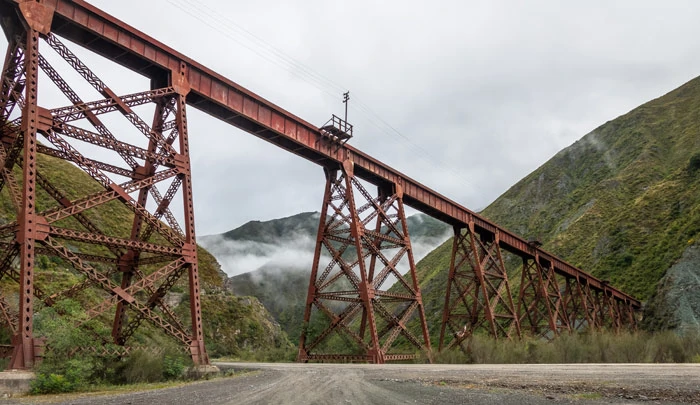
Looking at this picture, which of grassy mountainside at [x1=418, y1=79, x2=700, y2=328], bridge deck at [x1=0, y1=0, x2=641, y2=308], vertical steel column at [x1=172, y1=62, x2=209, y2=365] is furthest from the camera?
grassy mountainside at [x1=418, y1=79, x2=700, y2=328]

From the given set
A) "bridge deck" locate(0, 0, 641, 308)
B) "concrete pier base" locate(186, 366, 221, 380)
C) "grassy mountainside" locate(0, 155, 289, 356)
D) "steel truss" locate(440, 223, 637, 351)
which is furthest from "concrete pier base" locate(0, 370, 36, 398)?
"grassy mountainside" locate(0, 155, 289, 356)

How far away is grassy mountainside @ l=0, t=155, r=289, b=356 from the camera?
92.8 feet

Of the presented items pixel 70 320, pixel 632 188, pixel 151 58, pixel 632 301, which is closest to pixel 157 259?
pixel 70 320

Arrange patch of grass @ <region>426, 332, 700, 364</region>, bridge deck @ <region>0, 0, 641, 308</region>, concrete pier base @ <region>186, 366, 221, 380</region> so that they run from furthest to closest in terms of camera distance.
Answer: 1. patch of grass @ <region>426, 332, 700, 364</region>
2. bridge deck @ <region>0, 0, 641, 308</region>
3. concrete pier base @ <region>186, 366, 221, 380</region>

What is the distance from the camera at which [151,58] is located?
14.2 m

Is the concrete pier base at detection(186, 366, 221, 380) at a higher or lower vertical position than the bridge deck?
lower

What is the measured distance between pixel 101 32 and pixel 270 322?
2871cm

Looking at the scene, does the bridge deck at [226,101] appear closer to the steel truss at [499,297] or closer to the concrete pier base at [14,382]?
the steel truss at [499,297]

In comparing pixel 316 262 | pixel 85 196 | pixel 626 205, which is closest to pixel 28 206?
pixel 85 196

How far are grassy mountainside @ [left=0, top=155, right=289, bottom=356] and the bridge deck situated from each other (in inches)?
491

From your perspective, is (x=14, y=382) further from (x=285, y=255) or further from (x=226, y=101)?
(x=285, y=255)

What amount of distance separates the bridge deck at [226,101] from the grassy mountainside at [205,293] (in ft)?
40.9

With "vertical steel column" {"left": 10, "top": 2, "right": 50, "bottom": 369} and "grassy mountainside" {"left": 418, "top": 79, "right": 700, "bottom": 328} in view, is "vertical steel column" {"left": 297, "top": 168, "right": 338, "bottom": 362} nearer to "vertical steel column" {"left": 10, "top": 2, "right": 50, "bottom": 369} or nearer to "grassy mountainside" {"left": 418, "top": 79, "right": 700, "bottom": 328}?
"vertical steel column" {"left": 10, "top": 2, "right": 50, "bottom": 369}

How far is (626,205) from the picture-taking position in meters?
59.4
